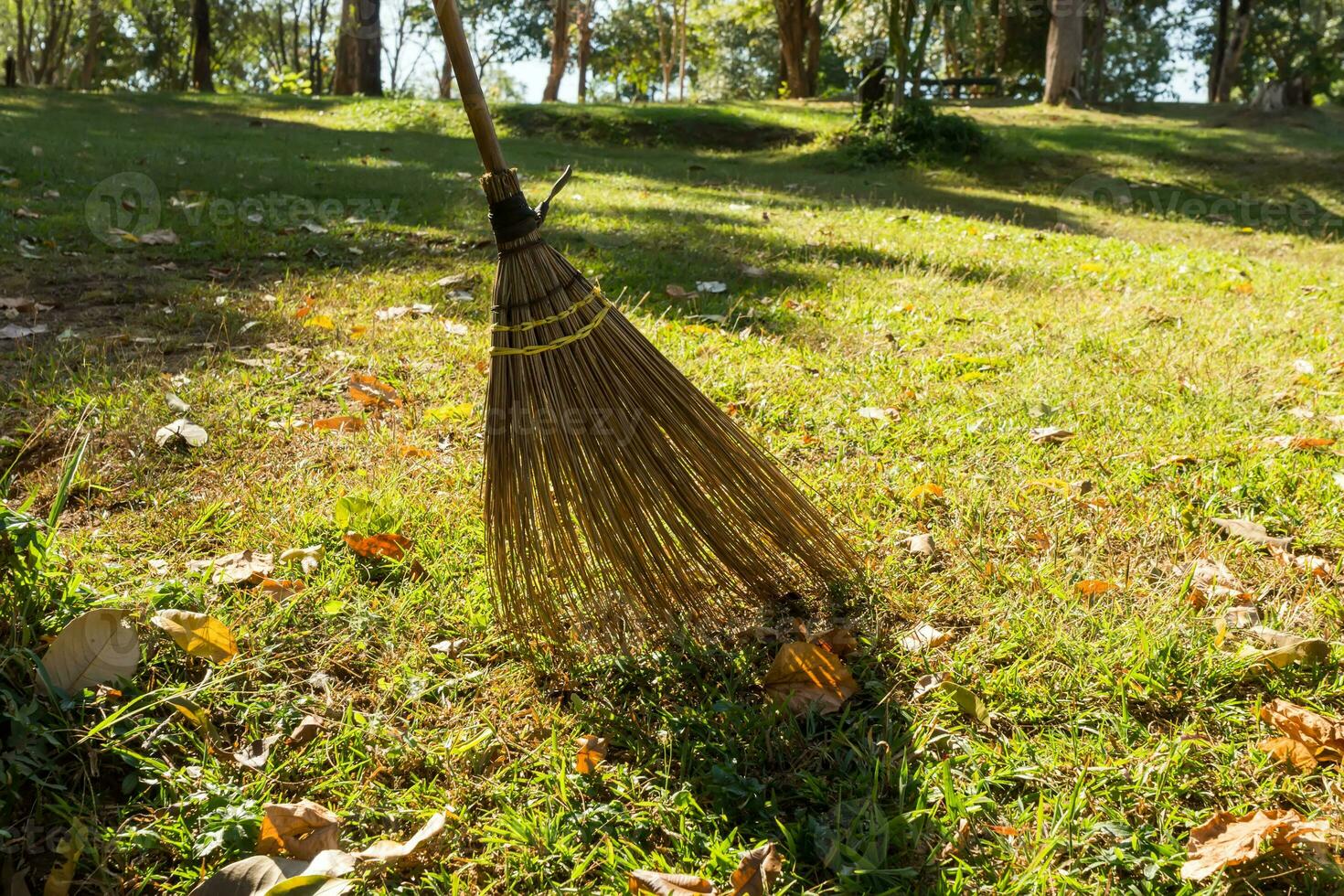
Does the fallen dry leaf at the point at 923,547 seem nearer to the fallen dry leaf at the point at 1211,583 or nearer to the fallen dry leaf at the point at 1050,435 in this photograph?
the fallen dry leaf at the point at 1211,583

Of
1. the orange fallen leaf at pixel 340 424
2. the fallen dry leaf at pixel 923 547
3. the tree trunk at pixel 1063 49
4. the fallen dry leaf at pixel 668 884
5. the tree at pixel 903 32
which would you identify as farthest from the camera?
the tree trunk at pixel 1063 49

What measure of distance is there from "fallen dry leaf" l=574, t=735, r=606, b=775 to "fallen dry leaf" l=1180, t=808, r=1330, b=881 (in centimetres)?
93

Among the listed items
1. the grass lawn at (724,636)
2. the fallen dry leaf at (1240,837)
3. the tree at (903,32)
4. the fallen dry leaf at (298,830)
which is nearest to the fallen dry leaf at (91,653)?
the grass lawn at (724,636)

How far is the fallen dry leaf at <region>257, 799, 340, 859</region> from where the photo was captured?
4.50 ft

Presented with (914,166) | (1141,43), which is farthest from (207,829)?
(1141,43)

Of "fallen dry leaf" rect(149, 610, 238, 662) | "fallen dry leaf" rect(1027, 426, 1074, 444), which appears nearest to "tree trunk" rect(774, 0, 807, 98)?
"fallen dry leaf" rect(1027, 426, 1074, 444)

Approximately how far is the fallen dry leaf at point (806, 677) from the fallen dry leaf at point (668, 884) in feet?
1.52

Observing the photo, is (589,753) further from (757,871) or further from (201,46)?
(201,46)

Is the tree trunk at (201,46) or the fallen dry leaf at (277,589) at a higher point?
the tree trunk at (201,46)

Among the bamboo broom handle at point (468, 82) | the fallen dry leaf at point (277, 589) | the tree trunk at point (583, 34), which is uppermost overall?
the tree trunk at point (583, 34)

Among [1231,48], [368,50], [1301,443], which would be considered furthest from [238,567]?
[1231,48]

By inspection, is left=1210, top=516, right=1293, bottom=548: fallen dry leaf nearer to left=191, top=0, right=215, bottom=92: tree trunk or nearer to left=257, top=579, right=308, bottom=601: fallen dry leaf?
left=257, top=579, right=308, bottom=601: fallen dry leaf

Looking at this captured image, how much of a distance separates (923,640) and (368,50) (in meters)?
18.1

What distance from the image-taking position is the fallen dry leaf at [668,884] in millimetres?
1310
